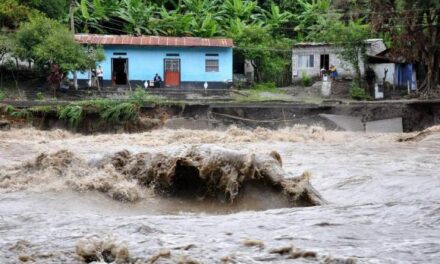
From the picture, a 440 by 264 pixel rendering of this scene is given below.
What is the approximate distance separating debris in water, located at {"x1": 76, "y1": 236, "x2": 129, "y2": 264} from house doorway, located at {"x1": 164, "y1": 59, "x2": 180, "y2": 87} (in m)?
31.5

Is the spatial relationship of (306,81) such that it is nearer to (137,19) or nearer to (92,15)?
(137,19)

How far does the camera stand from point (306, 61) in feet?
136

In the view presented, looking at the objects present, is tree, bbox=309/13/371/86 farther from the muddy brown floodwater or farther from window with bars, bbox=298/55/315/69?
the muddy brown floodwater

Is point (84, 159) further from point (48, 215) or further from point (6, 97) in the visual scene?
point (6, 97)

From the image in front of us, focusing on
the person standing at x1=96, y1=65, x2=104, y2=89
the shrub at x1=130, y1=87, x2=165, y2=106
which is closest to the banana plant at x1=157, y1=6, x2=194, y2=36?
the person standing at x1=96, y1=65, x2=104, y2=89

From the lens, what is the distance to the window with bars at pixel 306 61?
41375 mm

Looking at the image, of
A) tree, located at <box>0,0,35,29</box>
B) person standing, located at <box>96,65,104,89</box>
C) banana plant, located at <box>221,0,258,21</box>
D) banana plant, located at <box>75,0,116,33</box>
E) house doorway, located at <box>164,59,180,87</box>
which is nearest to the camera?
tree, located at <box>0,0,35,29</box>

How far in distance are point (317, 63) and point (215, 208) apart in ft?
103

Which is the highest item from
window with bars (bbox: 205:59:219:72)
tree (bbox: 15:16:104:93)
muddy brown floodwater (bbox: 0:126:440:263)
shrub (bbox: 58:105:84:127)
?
tree (bbox: 15:16:104:93)

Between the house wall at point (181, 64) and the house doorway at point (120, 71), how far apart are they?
0.27 meters

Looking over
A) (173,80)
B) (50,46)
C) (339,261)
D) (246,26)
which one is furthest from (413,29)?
(339,261)

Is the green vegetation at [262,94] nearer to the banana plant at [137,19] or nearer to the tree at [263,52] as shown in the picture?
the tree at [263,52]

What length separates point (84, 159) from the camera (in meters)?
12.6

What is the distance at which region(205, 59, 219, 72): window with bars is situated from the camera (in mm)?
38938
